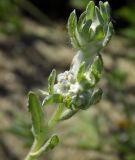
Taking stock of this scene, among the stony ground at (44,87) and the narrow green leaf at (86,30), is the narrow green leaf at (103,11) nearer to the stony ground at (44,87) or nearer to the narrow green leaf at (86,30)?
the narrow green leaf at (86,30)

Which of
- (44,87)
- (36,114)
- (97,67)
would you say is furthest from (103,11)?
(44,87)

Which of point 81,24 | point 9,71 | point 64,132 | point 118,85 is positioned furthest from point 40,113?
point 9,71

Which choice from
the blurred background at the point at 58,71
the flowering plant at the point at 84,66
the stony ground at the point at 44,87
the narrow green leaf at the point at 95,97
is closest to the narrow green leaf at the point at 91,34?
the flowering plant at the point at 84,66

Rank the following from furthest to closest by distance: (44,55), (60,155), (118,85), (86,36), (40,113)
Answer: (44,55) → (60,155) → (118,85) → (40,113) → (86,36)

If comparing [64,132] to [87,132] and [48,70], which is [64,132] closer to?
[87,132]

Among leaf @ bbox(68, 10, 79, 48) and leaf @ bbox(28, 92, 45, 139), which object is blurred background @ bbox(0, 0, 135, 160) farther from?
leaf @ bbox(68, 10, 79, 48)

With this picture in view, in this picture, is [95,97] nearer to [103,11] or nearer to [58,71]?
[103,11]
